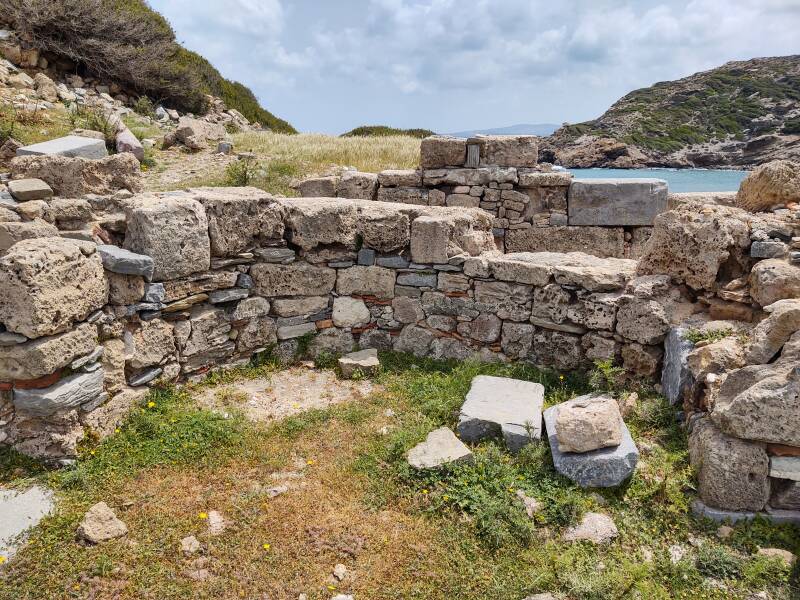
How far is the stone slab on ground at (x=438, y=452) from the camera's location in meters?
3.85

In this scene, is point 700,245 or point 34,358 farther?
point 700,245

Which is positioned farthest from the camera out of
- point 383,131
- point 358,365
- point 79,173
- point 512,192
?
point 383,131

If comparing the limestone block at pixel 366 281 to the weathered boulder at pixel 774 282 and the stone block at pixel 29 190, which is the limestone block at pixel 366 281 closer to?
the stone block at pixel 29 190

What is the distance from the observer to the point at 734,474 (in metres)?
3.39

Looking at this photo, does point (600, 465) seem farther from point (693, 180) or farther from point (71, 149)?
point (693, 180)

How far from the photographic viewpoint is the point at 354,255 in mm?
5582

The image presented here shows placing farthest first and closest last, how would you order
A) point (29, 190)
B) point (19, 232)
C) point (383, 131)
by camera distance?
point (383, 131) < point (29, 190) < point (19, 232)

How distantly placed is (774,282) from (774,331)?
25.0 inches

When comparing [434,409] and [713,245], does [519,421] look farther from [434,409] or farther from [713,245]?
[713,245]

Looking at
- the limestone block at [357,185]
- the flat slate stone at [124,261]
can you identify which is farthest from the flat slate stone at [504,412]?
the limestone block at [357,185]

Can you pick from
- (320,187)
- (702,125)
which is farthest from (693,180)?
(702,125)

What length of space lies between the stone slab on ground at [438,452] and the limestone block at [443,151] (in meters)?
6.20

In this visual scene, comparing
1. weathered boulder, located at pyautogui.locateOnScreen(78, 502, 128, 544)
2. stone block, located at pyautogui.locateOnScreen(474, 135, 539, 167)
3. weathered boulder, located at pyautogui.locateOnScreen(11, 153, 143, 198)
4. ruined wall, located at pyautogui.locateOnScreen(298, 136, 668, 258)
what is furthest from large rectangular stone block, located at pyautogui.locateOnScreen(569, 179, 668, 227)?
weathered boulder, located at pyautogui.locateOnScreen(78, 502, 128, 544)

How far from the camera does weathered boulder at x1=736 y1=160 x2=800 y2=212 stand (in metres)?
5.03
